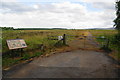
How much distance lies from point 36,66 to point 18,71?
1.12 m

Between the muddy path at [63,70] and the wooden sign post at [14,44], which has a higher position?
the wooden sign post at [14,44]

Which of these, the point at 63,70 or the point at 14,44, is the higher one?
the point at 14,44

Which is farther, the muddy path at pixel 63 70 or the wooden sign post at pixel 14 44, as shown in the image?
the wooden sign post at pixel 14 44

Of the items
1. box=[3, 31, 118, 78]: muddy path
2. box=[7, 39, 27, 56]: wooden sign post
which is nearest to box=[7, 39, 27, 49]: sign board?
box=[7, 39, 27, 56]: wooden sign post

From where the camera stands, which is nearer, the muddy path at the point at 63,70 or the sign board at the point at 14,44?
the muddy path at the point at 63,70

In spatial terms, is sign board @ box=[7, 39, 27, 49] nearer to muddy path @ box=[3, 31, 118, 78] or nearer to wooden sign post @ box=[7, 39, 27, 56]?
wooden sign post @ box=[7, 39, 27, 56]

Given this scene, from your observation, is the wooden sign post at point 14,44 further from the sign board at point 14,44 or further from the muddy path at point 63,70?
the muddy path at point 63,70

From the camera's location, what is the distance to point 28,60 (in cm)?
828

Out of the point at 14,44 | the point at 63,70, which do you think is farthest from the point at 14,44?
the point at 63,70

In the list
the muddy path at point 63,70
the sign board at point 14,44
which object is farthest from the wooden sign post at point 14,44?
the muddy path at point 63,70

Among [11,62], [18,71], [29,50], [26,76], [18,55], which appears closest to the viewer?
[26,76]

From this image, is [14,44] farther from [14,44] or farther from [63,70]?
[63,70]

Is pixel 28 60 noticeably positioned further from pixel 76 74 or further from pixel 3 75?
pixel 76 74

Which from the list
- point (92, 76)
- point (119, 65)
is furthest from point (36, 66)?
point (119, 65)
